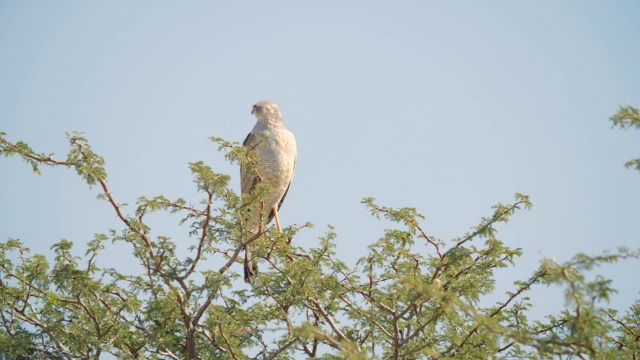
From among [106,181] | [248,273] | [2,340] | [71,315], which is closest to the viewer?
[106,181]

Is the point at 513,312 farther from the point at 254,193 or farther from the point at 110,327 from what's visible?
the point at 110,327

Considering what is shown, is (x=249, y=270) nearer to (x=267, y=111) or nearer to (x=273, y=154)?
(x=273, y=154)

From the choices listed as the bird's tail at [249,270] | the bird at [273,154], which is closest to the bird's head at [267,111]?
the bird at [273,154]

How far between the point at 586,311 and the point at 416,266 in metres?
2.79

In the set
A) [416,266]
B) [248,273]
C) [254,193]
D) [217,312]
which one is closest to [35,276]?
[217,312]

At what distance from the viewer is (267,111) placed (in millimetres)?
9781

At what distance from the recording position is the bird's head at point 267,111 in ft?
32.0

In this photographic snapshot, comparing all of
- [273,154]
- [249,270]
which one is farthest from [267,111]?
[249,270]

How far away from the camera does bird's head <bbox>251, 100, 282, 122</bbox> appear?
9.75 m

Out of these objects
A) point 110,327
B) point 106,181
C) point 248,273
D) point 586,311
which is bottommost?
point 586,311

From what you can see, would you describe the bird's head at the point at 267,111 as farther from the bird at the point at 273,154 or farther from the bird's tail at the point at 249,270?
the bird's tail at the point at 249,270

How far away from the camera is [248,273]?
8.00 m

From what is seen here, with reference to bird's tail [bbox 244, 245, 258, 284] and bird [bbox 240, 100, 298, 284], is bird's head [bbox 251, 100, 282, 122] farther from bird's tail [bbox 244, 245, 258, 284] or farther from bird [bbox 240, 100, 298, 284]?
bird's tail [bbox 244, 245, 258, 284]

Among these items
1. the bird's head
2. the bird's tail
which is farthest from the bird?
the bird's tail
